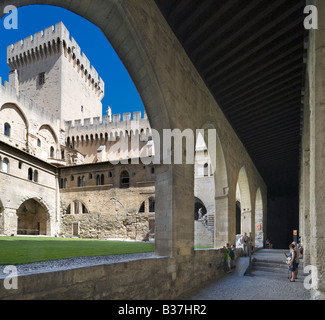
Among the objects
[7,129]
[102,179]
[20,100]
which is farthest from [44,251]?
[20,100]

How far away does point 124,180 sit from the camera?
24328mm

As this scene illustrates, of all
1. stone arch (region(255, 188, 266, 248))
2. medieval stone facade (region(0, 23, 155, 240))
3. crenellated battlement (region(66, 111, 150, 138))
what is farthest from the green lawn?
crenellated battlement (region(66, 111, 150, 138))

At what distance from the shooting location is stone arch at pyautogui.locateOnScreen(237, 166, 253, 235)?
14438 mm

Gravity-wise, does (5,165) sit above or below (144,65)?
below

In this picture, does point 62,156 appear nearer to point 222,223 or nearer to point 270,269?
point 222,223

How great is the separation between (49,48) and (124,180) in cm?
1908

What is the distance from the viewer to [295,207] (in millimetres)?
28953

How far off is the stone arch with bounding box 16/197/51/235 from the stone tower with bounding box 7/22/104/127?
1159cm

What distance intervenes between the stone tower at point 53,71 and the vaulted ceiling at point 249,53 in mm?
26742

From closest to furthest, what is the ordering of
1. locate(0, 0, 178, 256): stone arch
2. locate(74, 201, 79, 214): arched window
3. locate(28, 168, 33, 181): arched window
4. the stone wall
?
1. the stone wall
2. locate(0, 0, 178, 256): stone arch
3. locate(28, 168, 33, 181): arched window
4. locate(74, 201, 79, 214): arched window

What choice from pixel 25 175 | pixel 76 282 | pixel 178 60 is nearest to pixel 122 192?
pixel 25 175

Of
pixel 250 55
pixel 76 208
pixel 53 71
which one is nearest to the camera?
pixel 250 55

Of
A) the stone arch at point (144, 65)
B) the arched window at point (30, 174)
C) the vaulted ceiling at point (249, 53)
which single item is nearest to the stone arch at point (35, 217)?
the arched window at point (30, 174)

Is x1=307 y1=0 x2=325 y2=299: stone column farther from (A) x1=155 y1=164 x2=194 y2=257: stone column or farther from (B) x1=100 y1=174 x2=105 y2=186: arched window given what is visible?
(B) x1=100 y1=174 x2=105 y2=186: arched window
